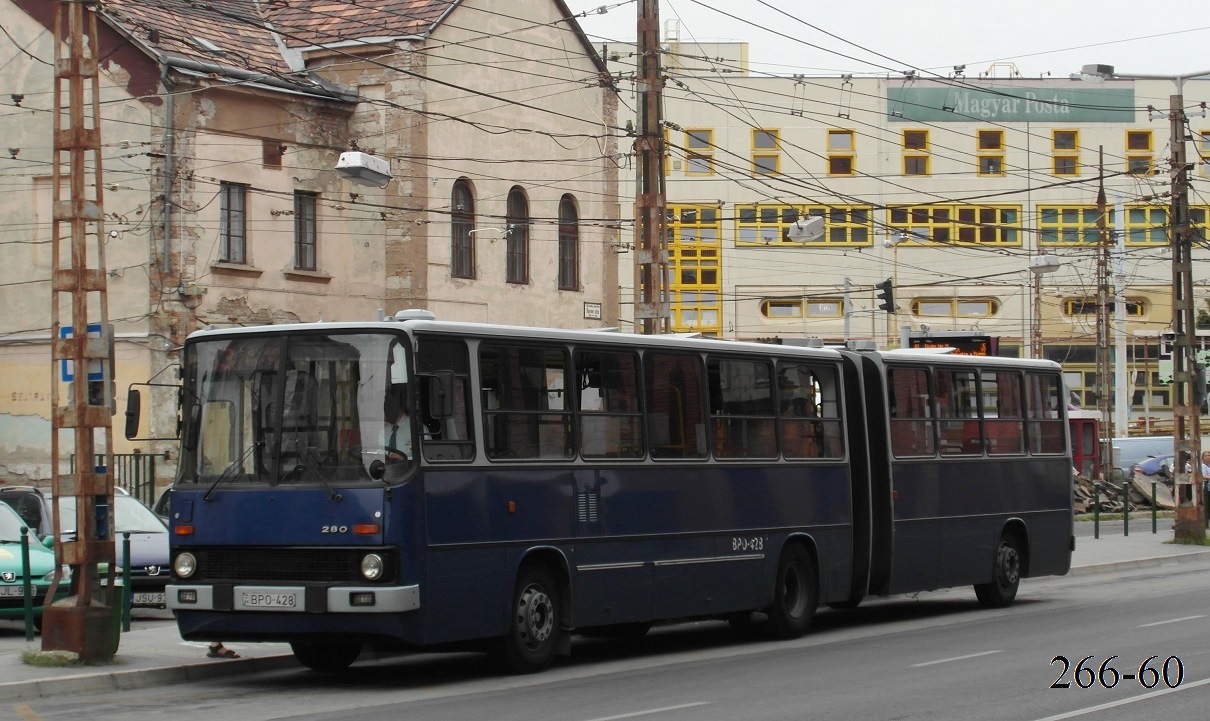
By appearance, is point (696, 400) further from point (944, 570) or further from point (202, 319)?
point (202, 319)

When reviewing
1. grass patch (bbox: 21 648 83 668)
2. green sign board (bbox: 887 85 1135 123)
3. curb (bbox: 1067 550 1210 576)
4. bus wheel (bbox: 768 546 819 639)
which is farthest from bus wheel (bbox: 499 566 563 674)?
green sign board (bbox: 887 85 1135 123)

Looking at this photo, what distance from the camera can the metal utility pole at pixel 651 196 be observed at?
907 inches

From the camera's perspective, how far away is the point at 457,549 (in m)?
13.3

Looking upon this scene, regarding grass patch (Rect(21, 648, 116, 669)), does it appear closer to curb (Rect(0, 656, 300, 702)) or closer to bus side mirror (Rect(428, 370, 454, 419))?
curb (Rect(0, 656, 300, 702))

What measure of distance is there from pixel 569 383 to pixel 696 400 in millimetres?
2014

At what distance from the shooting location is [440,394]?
12852mm

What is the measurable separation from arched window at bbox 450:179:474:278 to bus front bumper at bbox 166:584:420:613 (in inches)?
895

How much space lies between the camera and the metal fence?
99.5 ft

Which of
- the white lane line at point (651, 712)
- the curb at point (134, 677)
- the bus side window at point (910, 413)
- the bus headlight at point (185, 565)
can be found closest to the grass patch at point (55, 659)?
the curb at point (134, 677)

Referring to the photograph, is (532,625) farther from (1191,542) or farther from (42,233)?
(42,233)

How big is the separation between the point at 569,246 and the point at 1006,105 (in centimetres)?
3455

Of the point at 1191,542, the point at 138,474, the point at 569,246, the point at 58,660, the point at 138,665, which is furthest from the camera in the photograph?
the point at 569,246

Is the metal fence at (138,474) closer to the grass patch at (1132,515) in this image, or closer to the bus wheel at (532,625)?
the bus wheel at (532,625)

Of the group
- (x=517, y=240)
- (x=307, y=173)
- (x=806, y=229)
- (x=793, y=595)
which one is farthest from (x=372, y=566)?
(x=517, y=240)
